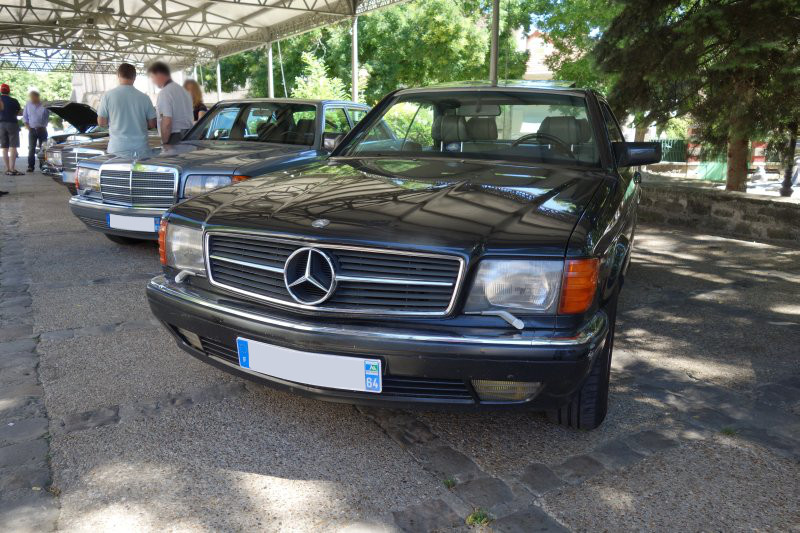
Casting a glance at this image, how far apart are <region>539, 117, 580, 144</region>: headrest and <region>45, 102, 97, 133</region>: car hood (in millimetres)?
11270

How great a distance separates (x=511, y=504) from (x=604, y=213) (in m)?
1.27

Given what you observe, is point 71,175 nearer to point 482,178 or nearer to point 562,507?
point 482,178

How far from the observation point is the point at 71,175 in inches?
364

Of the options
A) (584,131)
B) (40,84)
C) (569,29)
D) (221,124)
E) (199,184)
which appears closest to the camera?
(584,131)

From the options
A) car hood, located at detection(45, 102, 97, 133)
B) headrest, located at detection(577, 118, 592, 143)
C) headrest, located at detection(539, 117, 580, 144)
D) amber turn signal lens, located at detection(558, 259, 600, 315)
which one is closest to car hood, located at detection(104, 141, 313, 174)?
headrest, located at detection(539, 117, 580, 144)

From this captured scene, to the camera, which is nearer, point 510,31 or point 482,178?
point 482,178

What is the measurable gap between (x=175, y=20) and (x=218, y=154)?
1918cm

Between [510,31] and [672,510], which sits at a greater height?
[510,31]

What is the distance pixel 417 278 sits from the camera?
7.84 ft

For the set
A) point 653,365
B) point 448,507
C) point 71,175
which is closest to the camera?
point 448,507

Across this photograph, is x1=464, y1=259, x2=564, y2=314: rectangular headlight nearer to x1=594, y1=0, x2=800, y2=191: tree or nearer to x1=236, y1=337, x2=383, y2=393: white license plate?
x1=236, y1=337, x2=383, y2=393: white license plate

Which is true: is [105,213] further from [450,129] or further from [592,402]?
[592,402]

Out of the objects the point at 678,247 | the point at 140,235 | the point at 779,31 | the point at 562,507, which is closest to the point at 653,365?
the point at 562,507

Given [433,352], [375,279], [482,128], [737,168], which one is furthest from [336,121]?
[737,168]
